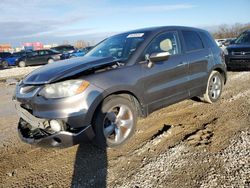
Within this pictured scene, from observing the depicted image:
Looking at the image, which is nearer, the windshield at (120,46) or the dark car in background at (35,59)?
the windshield at (120,46)

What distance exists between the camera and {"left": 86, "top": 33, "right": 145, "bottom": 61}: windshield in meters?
4.79

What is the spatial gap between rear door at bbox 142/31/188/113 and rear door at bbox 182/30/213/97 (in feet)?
0.66

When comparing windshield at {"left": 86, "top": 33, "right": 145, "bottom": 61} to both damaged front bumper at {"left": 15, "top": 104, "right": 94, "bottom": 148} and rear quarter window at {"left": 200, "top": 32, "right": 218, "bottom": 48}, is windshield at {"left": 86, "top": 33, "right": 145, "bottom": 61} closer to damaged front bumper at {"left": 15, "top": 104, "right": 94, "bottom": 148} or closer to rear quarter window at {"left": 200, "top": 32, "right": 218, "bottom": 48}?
damaged front bumper at {"left": 15, "top": 104, "right": 94, "bottom": 148}

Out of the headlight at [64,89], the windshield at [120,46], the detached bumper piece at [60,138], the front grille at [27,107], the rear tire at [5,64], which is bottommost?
the rear tire at [5,64]

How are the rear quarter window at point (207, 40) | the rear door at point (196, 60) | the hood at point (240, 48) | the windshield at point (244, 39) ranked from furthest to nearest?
Result: the windshield at point (244, 39) < the hood at point (240, 48) < the rear quarter window at point (207, 40) < the rear door at point (196, 60)

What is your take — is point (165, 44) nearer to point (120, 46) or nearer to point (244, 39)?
point (120, 46)

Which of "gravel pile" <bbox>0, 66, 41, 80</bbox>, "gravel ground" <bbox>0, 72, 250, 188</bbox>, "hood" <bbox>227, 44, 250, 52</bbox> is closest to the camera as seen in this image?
"gravel ground" <bbox>0, 72, 250, 188</bbox>

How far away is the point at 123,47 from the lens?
501 centimetres

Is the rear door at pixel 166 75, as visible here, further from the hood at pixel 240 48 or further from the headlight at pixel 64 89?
the hood at pixel 240 48

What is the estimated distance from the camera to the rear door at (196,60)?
5.57 meters

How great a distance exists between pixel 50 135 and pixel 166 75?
226cm

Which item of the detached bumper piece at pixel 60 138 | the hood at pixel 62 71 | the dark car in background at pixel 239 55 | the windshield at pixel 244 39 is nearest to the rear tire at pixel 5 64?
the windshield at pixel 244 39

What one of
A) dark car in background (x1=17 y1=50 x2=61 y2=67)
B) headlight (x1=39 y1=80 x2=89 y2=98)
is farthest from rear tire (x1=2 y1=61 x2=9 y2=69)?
headlight (x1=39 y1=80 x2=89 y2=98)

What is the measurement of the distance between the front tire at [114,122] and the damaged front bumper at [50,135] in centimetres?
17
